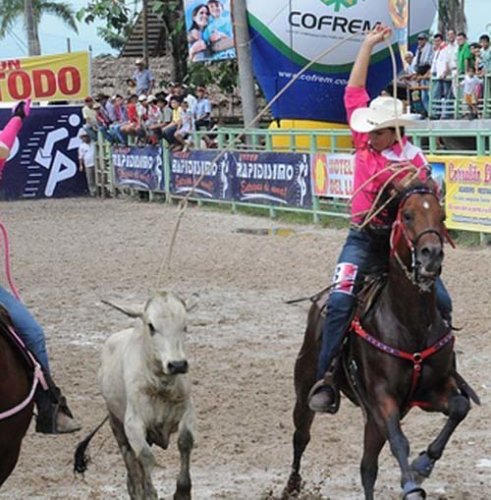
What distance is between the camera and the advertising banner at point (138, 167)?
25.0 metres

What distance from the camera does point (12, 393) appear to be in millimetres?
5746

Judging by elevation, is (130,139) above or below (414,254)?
below

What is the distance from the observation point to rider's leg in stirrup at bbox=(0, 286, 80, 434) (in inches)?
237

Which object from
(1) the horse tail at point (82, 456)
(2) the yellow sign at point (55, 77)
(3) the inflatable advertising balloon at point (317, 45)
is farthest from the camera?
(2) the yellow sign at point (55, 77)

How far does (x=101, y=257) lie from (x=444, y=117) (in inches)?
308

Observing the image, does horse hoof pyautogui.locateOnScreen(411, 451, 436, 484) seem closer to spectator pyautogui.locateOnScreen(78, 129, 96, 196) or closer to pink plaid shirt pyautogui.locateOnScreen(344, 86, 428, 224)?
pink plaid shirt pyautogui.locateOnScreen(344, 86, 428, 224)

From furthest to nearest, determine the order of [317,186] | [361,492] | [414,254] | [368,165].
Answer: [317,186]
[361,492]
[368,165]
[414,254]

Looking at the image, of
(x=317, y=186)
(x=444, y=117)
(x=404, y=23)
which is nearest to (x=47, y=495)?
(x=317, y=186)

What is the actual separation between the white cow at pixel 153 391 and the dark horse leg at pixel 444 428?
1240 mm

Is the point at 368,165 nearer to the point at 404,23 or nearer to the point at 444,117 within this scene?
the point at 444,117

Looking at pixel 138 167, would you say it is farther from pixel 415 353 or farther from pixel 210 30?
pixel 415 353

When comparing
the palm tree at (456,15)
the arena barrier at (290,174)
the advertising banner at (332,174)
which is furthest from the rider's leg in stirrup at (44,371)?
the palm tree at (456,15)

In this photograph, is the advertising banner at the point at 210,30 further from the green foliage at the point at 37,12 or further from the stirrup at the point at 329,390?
the green foliage at the point at 37,12

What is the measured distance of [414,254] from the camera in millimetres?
5578
